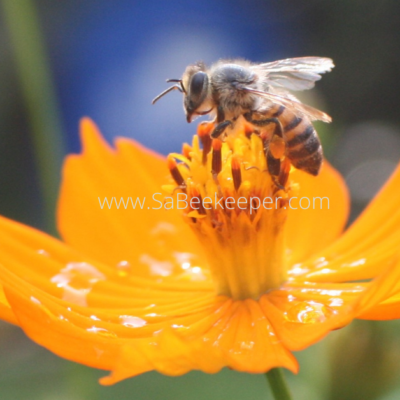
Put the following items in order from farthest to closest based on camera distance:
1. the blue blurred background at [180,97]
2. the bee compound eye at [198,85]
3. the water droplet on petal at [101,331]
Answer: the blue blurred background at [180,97] < the bee compound eye at [198,85] < the water droplet on petal at [101,331]

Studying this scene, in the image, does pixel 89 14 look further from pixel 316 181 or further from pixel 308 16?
pixel 316 181

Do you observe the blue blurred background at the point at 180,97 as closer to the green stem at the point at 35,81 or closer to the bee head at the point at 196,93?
the green stem at the point at 35,81

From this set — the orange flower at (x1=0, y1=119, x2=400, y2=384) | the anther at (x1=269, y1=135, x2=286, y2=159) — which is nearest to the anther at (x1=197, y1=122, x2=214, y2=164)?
the orange flower at (x1=0, y1=119, x2=400, y2=384)

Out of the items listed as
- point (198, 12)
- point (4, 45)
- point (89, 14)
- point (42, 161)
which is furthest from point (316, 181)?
point (89, 14)

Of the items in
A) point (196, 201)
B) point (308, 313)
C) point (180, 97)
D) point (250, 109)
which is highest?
point (250, 109)

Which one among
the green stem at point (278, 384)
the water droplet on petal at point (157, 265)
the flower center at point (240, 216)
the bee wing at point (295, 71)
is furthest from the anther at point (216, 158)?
the green stem at point (278, 384)

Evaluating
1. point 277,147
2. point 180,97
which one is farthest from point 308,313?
point 180,97

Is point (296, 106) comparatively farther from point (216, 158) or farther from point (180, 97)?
point (180, 97)
